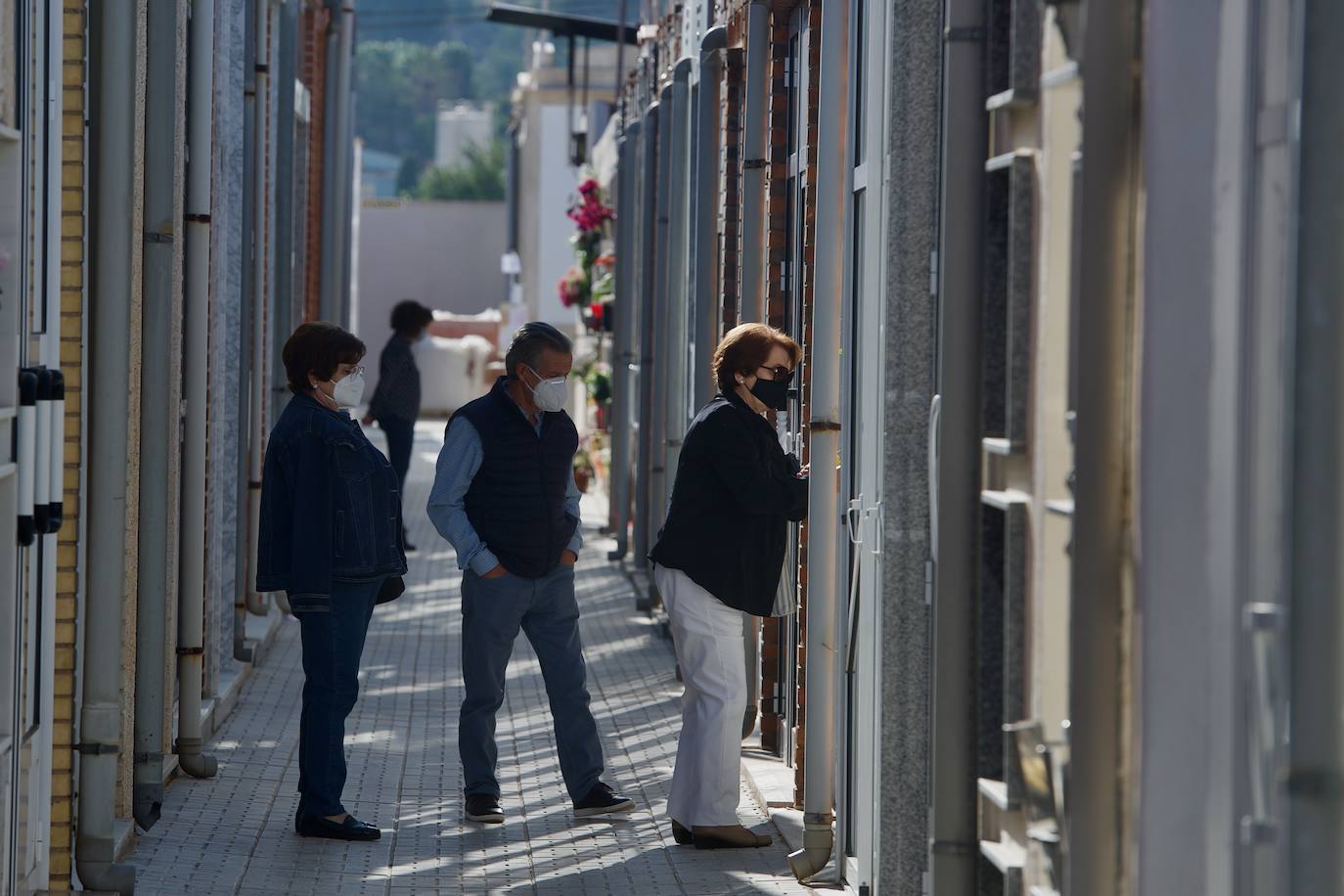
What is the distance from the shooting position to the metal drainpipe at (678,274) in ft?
32.5

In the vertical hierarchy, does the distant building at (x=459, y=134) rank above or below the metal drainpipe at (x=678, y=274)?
above

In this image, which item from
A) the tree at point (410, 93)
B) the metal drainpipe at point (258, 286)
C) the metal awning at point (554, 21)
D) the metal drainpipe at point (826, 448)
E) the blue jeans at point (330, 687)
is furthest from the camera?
the tree at point (410, 93)

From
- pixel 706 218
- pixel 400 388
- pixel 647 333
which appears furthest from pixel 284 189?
pixel 706 218

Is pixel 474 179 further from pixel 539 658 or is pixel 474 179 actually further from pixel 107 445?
pixel 107 445

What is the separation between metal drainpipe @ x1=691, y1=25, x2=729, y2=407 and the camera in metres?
8.84

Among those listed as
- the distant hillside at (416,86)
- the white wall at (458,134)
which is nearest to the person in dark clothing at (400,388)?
the white wall at (458,134)

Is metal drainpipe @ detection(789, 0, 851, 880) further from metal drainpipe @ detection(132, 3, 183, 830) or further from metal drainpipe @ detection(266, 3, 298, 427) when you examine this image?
metal drainpipe @ detection(266, 3, 298, 427)

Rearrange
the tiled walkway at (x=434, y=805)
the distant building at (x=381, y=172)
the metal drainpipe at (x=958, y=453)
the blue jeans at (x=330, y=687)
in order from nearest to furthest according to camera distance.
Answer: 1. the metal drainpipe at (x=958, y=453)
2. the tiled walkway at (x=434, y=805)
3. the blue jeans at (x=330, y=687)
4. the distant building at (x=381, y=172)

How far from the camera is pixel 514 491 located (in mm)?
A: 6445

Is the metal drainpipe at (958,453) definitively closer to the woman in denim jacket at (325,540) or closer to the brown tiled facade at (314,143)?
the woman in denim jacket at (325,540)

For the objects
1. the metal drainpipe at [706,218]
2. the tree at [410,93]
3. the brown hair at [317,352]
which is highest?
the tree at [410,93]

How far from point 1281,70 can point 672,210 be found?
7458 millimetres

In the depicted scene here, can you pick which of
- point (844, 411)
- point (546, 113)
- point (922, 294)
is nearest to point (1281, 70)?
point (922, 294)

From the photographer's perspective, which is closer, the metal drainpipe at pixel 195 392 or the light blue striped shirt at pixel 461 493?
the light blue striped shirt at pixel 461 493
